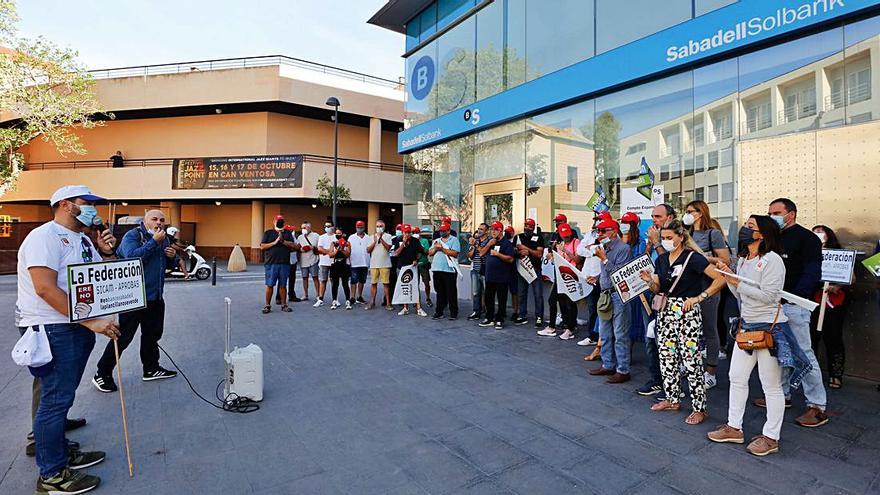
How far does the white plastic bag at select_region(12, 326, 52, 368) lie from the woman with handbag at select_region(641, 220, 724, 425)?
471 centimetres

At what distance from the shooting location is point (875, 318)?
5172 mm

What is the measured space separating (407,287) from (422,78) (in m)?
7.14

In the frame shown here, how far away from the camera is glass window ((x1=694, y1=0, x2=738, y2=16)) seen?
21.8ft

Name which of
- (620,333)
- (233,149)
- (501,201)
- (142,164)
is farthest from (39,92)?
(620,333)

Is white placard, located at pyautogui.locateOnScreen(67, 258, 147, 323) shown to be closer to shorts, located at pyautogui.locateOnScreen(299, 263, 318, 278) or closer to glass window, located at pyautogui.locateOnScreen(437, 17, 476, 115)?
shorts, located at pyautogui.locateOnScreen(299, 263, 318, 278)

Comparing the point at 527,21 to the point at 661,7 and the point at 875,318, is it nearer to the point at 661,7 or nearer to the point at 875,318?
the point at 661,7

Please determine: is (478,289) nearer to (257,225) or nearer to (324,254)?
(324,254)

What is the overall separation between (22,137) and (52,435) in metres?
28.8

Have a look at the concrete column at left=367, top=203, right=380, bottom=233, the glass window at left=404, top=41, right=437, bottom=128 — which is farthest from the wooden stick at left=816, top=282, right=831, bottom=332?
the concrete column at left=367, top=203, right=380, bottom=233

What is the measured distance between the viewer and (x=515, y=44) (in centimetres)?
1020

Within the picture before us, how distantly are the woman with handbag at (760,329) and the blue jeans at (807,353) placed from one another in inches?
31.8

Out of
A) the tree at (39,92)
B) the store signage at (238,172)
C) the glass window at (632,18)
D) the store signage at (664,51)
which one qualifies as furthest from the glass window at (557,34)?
the tree at (39,92)

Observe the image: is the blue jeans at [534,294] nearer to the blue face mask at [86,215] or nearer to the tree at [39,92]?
the blue face mask at [86,215]

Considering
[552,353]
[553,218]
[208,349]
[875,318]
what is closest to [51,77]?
[208,349]
